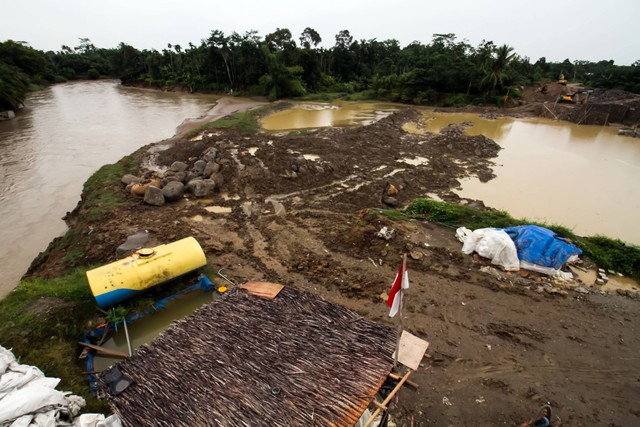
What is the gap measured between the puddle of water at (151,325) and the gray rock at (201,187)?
644 cm

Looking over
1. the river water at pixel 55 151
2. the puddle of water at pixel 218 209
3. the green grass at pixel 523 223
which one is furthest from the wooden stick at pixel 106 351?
the green grass at pixel 523 223

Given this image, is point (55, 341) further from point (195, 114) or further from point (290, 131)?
point (195, 114)

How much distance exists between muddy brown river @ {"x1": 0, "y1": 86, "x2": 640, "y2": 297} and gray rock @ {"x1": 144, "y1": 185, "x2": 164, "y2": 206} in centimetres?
338

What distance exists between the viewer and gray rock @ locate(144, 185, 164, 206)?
41.2 feet

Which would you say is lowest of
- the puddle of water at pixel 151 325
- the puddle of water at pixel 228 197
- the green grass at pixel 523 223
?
the puddle of water at pixel 151 325

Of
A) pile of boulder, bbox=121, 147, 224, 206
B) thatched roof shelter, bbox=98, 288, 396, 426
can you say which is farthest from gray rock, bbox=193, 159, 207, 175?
thatched roof shelter, bbox=98, 288, 396, 426

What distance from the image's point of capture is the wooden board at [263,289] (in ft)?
18.7

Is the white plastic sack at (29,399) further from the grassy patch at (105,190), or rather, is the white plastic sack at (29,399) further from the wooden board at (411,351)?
the grassy patch at (105,190)

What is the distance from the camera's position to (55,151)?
21.1m

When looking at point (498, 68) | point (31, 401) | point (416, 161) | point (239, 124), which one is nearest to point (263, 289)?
point (31, 401)

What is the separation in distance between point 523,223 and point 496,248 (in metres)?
2.68

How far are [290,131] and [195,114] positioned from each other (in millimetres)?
15046

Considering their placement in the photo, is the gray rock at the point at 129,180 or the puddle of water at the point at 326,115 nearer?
the gray rock at the point at 129,180

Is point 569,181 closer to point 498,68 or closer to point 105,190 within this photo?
point 105,190
